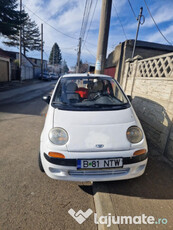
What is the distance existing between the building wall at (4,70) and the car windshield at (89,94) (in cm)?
1698

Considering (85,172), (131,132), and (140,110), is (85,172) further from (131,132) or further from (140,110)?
(140,110)

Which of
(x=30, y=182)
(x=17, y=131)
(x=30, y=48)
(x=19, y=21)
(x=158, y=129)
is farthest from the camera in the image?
(x=30, y=48)

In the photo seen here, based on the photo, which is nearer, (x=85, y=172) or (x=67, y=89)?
(x=85, y=172)

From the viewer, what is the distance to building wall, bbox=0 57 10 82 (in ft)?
55.0

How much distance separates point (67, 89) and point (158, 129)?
2.36m

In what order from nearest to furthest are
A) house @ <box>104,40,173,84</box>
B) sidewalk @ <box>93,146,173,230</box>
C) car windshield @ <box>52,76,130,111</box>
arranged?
1. sidewalk @ <box>93,146,173,230</box>
2. car windshield @ <box>52,76,130,111</box>
3. house @ <box>104,40,173,84</box>

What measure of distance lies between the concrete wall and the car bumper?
1.48 metres

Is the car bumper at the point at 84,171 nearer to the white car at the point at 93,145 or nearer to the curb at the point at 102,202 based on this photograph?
the white car at the point at 93,145

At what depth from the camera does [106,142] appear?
1962 mm

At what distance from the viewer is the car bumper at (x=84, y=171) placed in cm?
192

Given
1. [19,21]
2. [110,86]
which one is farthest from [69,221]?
[19,21]
